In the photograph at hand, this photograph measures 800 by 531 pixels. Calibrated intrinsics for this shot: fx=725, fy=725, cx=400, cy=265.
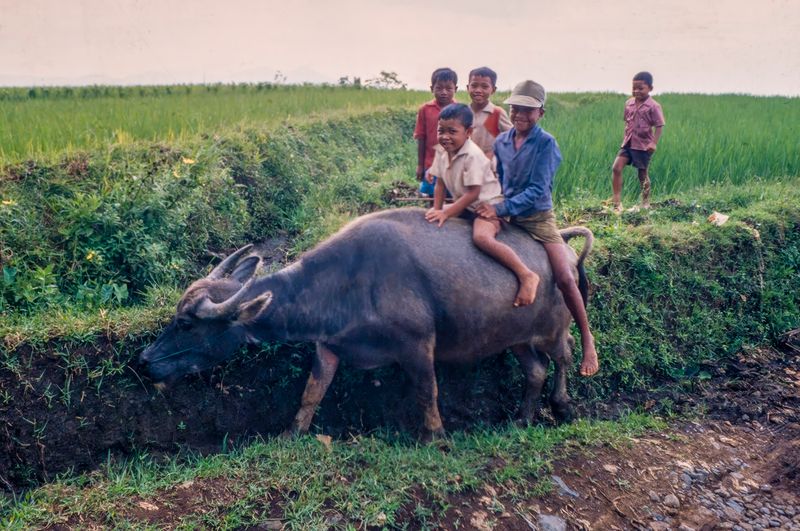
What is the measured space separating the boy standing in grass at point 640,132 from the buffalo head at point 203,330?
5369mm

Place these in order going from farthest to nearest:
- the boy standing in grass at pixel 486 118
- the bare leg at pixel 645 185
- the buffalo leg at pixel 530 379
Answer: the bare leg at pixel 645 185 < the boy standing in grass at pixel 486 118 < the buffalo leg at pixel 530 379

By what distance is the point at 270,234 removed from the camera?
25.7 ft

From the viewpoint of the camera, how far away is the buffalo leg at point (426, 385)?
→ 4574 mm

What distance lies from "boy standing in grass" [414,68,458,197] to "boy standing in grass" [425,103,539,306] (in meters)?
1.04

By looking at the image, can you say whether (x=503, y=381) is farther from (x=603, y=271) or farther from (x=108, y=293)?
(x=108, y=293)

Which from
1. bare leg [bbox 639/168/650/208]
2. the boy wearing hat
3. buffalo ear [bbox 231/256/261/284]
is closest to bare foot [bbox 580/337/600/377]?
the boy wearing hat

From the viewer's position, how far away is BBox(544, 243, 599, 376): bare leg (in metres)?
4.94

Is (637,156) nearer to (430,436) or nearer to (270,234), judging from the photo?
(270,234)

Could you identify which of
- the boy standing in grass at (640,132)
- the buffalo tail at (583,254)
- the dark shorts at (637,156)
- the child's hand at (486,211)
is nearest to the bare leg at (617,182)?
the boy standing in grass at (640,132)

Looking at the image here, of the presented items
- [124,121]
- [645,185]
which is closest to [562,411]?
[645,185]

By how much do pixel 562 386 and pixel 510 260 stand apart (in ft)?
4.13

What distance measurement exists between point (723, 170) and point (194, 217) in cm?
778

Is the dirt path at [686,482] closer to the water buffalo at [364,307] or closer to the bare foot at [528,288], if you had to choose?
the water buffalo at [364,307]

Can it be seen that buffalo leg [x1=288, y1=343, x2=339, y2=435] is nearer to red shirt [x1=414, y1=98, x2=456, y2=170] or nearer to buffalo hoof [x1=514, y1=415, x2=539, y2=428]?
buffalo hoof [x1=514, y1=415, x2=539, y2=428]
